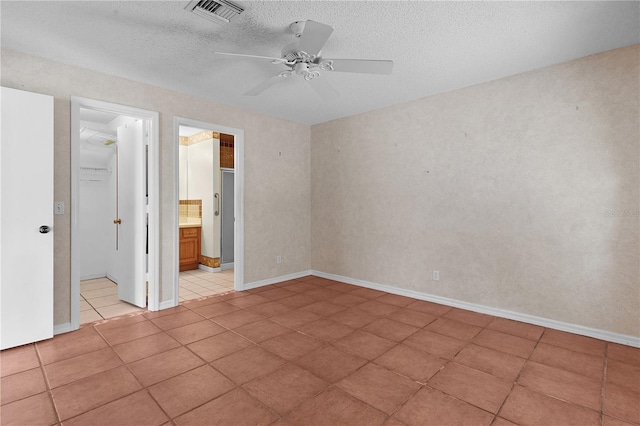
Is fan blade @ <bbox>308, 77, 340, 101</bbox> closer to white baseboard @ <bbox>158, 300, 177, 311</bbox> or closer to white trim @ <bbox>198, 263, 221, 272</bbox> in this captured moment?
white baseboard @ <bbox>158, 300, 177, 311</bbox>

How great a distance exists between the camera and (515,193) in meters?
3.37

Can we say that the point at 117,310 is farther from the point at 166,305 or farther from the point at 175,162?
the point at 175,162

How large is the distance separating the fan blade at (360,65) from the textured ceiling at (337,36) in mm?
257

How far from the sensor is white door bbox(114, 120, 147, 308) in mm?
3742

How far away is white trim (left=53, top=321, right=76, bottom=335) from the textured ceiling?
2518 millimetres

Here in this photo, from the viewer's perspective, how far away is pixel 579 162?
3.00 meters

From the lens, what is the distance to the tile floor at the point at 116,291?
364 cm

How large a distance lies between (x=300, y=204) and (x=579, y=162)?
12.1ft

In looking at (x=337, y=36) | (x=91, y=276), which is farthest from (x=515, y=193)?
(x=91, y=276)

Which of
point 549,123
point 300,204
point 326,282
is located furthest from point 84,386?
point 549,123

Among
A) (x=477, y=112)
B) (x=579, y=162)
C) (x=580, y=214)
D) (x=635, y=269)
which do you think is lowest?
(x=635, y=269)

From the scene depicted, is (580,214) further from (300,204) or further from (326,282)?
(300,204)

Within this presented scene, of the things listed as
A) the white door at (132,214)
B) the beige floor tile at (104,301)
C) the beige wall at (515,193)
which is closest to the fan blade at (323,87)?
the beige wall at (515,193)

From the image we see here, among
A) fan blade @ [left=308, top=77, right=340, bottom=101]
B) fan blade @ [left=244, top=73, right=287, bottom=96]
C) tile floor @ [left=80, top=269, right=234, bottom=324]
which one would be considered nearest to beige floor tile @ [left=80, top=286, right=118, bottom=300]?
tile floor @ [left=80, top=269, right=234, bottom=324]
